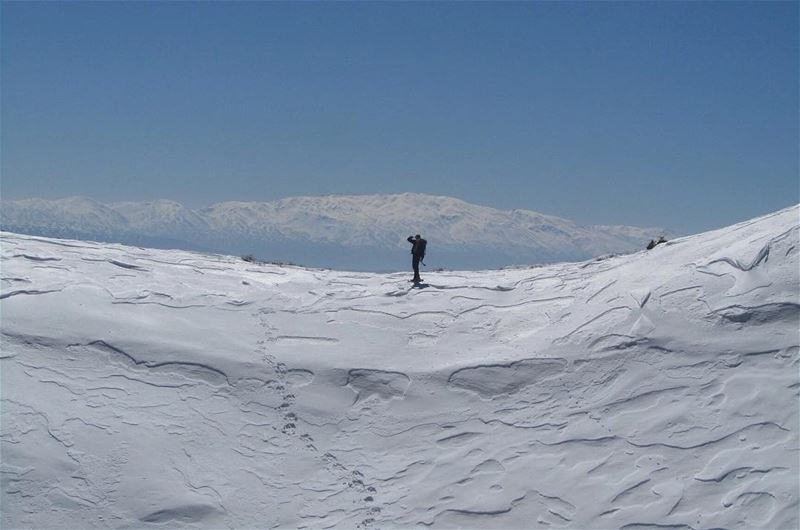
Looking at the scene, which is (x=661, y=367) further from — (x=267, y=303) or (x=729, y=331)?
(x=267, y=303)

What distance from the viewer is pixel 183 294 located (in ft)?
68.3

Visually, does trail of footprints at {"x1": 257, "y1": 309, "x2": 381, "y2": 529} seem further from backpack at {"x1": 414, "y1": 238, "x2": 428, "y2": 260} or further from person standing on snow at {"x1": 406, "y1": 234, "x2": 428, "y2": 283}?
backpack at {"x1": 414, "y1": 238, "x2": 428, "y2": 260}

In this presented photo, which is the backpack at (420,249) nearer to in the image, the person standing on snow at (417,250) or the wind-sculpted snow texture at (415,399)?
the person standing on snow at (417,250)

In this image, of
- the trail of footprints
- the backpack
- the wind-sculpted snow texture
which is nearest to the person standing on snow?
the backpack

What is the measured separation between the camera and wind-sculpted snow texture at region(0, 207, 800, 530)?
1362cm

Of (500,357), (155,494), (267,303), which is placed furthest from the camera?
(267,303)

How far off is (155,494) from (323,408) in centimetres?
385

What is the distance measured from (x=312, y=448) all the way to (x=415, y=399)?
8.12 ft

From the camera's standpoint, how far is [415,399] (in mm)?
16641

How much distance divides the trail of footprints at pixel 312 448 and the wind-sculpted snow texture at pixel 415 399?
44mm

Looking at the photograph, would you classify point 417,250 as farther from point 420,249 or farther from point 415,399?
point 415,399

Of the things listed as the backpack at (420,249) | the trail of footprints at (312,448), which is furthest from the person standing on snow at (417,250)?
the trail of footprints at (312,448)

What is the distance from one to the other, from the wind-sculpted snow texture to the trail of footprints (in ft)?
0.15

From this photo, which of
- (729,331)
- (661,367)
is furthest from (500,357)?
(729,331)
